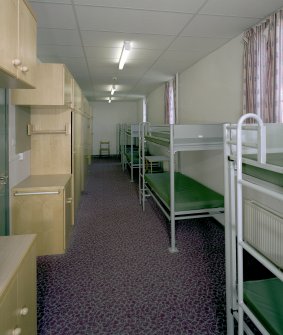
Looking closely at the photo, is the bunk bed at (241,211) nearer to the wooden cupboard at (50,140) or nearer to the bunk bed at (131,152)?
the wooden cupboard at (50,140)

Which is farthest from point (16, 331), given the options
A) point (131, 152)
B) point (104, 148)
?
point (104, 148)

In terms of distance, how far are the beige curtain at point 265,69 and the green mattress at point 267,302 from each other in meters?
1.66

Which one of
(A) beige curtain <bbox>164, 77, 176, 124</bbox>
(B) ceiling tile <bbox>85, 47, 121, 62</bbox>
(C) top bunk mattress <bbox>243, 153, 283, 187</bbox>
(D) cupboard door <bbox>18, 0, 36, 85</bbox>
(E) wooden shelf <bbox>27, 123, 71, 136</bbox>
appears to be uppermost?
(B) ceiling tile <bbox>85, 47, 121, 62</bbox>

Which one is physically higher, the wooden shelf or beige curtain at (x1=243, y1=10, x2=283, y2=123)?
beige curtain at (x1=243, y1=10, x2=283, y2=123)

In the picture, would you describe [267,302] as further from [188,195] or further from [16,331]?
[188,195]

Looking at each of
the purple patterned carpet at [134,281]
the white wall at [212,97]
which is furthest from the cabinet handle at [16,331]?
the white wall at [212,97]

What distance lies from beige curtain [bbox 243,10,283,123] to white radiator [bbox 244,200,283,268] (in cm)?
90

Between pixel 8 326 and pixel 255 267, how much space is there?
7.66ft

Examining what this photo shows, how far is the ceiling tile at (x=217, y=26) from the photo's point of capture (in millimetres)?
2844

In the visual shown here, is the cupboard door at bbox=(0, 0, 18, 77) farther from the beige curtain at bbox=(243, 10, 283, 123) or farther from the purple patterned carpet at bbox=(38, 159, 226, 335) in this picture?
the beige curtain at bbox=(243, 10, 283, 123)

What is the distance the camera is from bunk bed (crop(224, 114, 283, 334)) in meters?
1.33

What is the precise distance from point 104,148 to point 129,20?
9.51 meters

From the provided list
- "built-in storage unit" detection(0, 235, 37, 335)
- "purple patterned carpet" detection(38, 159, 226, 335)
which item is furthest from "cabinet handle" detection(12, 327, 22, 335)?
"purple patterned carpet" detection(38, 159, 226, 335)

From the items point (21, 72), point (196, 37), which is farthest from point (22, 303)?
point (196, 37)
